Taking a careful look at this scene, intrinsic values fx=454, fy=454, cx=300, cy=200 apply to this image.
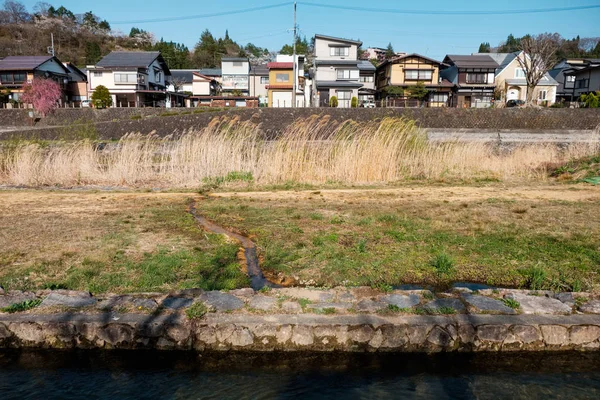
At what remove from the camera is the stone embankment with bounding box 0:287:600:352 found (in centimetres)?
354

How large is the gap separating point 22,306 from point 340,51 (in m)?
46.0

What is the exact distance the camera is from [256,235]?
6082 millimetres

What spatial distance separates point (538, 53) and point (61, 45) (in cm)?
7676

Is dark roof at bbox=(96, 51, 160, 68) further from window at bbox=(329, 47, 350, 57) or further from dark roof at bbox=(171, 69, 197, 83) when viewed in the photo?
window at bbox=(329, 47, 350, 57)

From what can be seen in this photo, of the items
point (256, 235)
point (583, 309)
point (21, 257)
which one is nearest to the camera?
point (583, 309)

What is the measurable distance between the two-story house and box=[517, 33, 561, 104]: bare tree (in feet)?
52.9

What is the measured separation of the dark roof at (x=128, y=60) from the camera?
1810 inches

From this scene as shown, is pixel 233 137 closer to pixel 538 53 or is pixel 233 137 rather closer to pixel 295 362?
pixel 295 362

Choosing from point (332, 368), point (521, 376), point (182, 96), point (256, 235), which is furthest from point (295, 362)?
point (182, 96)

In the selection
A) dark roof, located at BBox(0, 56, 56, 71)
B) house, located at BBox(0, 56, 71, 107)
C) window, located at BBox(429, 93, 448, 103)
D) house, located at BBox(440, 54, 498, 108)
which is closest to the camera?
house, located at BBox(0, 56, 71, 107)

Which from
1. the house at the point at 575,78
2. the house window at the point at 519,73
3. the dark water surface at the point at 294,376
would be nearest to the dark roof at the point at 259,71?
the house window at the point at 519,73

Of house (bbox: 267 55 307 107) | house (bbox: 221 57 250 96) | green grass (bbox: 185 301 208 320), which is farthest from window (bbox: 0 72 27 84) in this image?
green grass (bbox: 185 301 208 320)

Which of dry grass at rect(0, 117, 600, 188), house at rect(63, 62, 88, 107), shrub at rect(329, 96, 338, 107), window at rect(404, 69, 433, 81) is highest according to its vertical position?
window at rect(404, 69, 433, 81)

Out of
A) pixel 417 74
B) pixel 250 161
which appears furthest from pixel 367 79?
pixel 250 161
